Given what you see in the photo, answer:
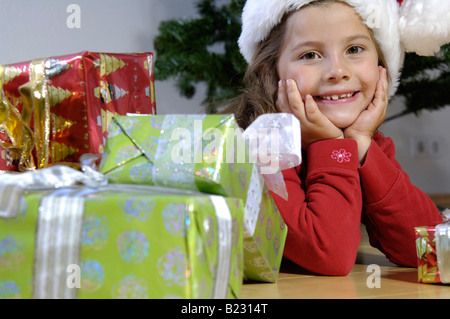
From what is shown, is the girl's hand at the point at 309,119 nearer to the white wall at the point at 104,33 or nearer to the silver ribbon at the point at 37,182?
the silver ribbon at the point at 37,182

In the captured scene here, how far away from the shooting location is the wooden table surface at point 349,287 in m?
0.65

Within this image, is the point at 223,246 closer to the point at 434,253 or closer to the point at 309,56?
the point at 434,253

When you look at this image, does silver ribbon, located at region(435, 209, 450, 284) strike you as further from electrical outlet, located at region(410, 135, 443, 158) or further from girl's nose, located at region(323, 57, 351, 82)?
electrical outlet, located at region(410, 135, 443, 158)

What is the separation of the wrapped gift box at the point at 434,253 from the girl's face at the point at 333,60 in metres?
0.30

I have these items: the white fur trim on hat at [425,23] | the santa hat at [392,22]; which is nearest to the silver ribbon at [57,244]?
the santa hat at [392,22]

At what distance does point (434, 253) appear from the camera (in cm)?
72

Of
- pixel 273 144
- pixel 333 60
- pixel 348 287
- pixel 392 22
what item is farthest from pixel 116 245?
pixel 392 22

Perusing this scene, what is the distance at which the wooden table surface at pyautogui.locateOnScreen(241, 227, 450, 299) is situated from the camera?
0.65 m

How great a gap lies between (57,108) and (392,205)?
0.54m

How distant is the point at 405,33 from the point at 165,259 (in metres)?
0.80

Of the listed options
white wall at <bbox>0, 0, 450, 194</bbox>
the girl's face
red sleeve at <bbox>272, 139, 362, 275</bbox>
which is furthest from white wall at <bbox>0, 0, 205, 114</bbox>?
red sleeve at <bbox>272, 139, 362, 275</bbox>

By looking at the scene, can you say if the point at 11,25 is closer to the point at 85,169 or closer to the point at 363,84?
the point at 363,84

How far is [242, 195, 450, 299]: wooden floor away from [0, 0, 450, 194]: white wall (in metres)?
1.51

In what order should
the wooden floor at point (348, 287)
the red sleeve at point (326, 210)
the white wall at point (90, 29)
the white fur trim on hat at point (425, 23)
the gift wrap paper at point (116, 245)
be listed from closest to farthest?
the gift wrap paper at point (116, 245) < the wooden floor at point (348, 287) < the red sleeve at point (326, 210) < the white fur trim on hat at point (425, 23) < the white wall at point (90, 29)
